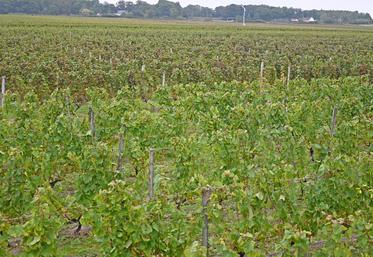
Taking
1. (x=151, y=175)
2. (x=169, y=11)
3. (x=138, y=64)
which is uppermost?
(x=151, y=175)

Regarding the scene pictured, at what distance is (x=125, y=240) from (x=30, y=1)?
11141 cm

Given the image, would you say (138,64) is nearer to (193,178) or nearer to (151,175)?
(151,175)

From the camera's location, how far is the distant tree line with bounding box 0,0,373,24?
108887mm

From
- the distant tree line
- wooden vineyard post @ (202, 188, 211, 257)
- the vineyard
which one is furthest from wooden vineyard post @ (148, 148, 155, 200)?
the distant tree line

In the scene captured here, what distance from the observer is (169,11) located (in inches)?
4865

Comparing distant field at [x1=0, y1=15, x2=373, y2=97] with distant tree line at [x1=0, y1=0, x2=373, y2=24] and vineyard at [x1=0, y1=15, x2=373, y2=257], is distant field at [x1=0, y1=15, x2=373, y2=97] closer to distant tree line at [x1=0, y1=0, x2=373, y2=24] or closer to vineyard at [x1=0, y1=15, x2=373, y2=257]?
vineyard at [x1=0, y1=15, x2=373, y2=257]

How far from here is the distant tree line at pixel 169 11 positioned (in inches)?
4287

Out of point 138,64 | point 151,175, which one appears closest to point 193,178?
point 151,175

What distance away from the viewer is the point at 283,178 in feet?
24.9

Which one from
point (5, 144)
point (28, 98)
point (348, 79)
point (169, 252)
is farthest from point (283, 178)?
point (348, 79)

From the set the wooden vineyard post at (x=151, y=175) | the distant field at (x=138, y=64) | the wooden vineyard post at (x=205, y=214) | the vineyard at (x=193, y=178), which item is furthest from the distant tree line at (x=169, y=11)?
the wooden vineyard post at (x=205, y=214)

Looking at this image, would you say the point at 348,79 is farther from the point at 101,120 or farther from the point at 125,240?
the point at 125,240

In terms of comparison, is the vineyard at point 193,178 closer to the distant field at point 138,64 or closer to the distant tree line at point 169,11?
the distant field at point 138,64

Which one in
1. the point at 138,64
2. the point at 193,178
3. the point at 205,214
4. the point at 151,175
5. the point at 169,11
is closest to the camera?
the point at 205,214
